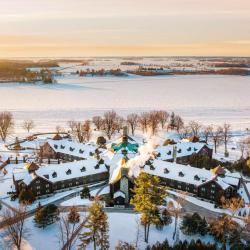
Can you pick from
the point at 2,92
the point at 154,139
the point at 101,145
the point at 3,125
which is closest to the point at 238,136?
the point at 154,139

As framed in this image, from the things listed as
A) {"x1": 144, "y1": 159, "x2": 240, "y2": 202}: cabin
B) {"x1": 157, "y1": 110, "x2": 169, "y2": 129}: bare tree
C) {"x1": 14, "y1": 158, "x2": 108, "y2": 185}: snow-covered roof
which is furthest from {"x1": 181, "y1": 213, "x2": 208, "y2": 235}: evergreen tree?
{"x1": 157, "y1": 110, "x2": 169, "y2": 129}: bare tree

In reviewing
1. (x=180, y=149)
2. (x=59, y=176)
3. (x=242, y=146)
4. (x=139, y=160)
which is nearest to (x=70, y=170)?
(x=59, y=176)

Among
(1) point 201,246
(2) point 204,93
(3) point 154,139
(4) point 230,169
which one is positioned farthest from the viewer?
(2) point 204,93

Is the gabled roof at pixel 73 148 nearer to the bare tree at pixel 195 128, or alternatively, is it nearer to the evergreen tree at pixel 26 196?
the evergreen tree at pixel 26 196

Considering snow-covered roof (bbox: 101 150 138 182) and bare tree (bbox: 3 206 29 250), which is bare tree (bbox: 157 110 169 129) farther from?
bare tree (bbox: 3 206 29 250)

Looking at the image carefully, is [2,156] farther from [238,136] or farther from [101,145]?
[238,136]

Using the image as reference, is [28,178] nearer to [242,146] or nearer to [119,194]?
[119,194]

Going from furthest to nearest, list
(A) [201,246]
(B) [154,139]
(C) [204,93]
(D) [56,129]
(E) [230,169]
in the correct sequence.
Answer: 1. (C) [204,93]
2. (D) [56,129]
3. (B) [154,139]
4. (E) [230,169]
5. (A) [201,246]
